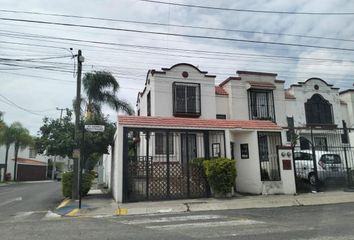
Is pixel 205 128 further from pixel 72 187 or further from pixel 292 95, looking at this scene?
pixel 292 95

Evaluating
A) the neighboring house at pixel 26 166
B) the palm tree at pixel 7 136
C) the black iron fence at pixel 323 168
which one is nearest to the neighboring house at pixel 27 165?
the neighboring house at pixel 26 166

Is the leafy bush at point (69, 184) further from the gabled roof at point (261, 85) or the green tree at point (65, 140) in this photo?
the gabled roof at point (261, 85)

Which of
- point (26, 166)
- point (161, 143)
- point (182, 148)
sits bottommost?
point (182, 148)

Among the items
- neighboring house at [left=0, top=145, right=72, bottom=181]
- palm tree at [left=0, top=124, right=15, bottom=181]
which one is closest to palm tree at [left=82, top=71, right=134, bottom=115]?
neighboring house at [left=0, top=145, right=72, bottom=181]

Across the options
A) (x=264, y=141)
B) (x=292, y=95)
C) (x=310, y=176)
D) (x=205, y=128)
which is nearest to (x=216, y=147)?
(x=205, y=128)

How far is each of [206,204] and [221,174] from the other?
5.91 feet

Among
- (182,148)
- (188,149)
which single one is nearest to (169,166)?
(188,149)

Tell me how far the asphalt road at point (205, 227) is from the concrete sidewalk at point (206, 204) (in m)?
1.08

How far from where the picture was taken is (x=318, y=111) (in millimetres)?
26141

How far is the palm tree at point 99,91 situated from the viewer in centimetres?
2405

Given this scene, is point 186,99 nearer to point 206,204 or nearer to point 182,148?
point 182,148

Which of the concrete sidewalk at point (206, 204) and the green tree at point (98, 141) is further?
the green tree at point (98, 141)

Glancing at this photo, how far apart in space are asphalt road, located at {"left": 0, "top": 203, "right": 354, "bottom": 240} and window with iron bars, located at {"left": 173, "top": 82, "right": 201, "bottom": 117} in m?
12.1

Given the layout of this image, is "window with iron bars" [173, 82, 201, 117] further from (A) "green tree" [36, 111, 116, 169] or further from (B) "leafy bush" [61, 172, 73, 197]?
(B) "leafy bush" [61, 172, 73, 197]
